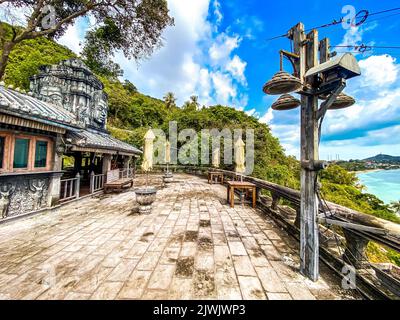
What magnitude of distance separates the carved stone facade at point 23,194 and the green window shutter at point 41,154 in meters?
0.36

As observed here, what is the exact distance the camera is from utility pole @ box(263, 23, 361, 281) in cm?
235

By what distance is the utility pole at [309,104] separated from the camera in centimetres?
235

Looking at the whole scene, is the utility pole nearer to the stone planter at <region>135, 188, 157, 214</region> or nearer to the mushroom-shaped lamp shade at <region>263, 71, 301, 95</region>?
the mushroom-shaped lamp shade at <region>263, 71, 301, 95</region>

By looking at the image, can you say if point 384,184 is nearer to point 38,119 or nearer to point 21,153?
point 38,119

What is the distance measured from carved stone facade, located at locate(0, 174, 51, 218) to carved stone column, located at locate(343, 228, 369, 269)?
7287 millimetres

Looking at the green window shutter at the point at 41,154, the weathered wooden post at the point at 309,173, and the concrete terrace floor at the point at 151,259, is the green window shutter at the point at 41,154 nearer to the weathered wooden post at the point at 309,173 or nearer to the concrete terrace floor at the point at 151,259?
the concrete terrace floor at the point at 151,259

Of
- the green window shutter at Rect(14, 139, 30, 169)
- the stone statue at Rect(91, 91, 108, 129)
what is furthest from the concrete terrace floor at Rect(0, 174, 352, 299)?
the stone statue at Rect(91, 91, 108, 129)

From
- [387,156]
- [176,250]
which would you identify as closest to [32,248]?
[176,250]

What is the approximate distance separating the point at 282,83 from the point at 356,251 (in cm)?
259

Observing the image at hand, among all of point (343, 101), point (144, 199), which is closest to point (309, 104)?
point (343, 101)

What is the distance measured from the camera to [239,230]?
14.0ft

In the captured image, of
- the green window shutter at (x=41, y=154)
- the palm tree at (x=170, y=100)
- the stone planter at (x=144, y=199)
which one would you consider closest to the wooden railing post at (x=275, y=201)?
the stone planter at (x=144, y=199)
